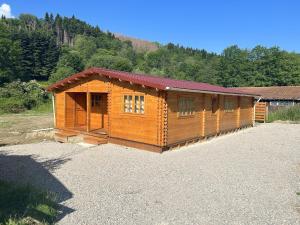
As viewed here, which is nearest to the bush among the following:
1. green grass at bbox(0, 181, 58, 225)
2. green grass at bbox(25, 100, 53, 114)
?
green grass at bbox(25, 100, 53, 114)

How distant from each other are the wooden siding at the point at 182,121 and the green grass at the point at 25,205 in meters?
6.63

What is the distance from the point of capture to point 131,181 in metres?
8.41

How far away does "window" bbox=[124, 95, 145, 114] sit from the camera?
12898 mm

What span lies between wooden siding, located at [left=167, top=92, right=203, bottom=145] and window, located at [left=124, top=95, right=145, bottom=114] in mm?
1194

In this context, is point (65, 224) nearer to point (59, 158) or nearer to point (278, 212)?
point (278, 212)

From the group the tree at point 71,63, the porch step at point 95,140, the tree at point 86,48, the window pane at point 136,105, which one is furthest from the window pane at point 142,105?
the tree at point 86,48

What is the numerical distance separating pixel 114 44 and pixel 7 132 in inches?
3962

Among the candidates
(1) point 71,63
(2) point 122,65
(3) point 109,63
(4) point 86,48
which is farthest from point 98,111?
(4) point 86,48

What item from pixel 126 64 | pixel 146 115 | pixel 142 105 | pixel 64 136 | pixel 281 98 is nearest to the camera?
pixel 146 115

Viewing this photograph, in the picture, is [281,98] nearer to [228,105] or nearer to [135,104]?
[228,105]

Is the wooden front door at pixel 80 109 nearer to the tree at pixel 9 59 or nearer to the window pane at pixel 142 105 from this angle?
the window pane at pixel 142 105

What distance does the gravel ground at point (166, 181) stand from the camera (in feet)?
20.1

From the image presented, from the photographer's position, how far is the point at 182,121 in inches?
533

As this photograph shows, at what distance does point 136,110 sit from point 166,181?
5.16m
